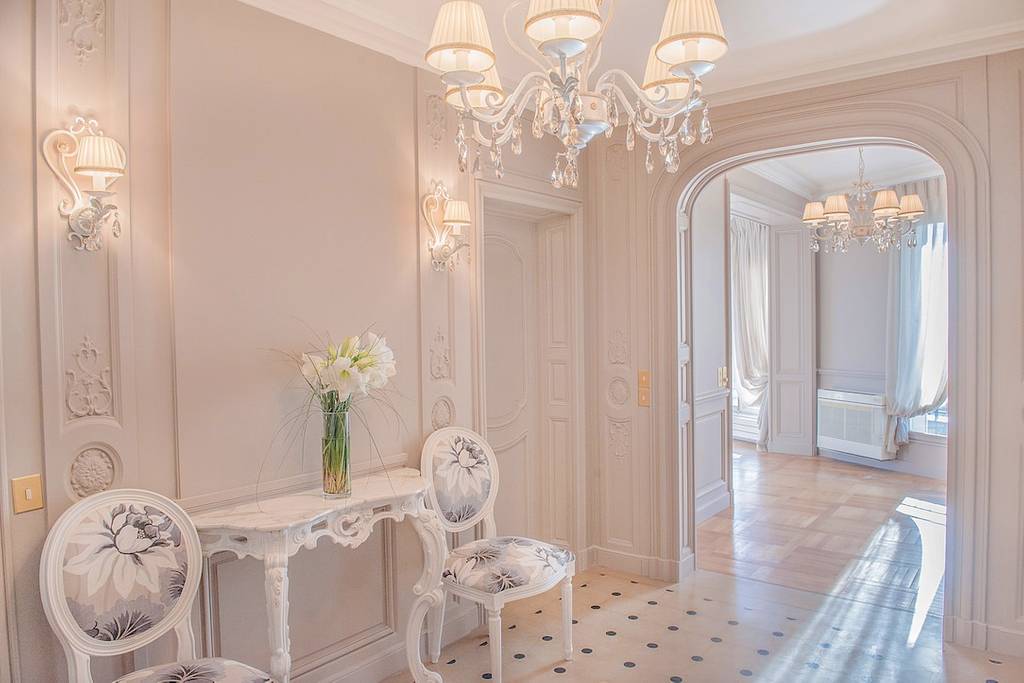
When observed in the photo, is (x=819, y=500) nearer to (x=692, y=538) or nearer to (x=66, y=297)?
(x=692, y=538)

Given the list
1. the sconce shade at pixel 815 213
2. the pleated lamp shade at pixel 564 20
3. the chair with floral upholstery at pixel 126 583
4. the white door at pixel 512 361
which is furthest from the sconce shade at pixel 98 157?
the sconce shade at pixel 815 213

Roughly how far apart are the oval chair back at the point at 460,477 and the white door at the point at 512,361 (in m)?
0.67

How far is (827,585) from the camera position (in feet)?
13.3

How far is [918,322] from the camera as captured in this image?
6.74 m

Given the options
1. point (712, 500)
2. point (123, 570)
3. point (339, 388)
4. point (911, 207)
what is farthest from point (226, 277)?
point (911, 207)

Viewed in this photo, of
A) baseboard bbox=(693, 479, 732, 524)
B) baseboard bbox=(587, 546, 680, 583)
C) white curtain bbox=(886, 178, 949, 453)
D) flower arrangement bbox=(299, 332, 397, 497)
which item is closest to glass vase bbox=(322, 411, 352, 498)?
flower arrangement bbox=(299, 332, 397, 497)

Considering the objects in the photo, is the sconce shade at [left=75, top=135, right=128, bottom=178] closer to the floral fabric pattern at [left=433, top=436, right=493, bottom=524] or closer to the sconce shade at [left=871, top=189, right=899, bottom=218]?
the floral fabric pattern at [left=433, top=436, right=493, bottom=524]

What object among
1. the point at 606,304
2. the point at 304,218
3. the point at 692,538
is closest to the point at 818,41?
the point at 606,304

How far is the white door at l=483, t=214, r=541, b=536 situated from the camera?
406cm

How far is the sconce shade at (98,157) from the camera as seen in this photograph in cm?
205

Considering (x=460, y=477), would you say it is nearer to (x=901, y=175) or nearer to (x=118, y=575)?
(x=118, y=575)

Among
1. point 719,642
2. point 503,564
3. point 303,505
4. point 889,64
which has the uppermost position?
point 889,64

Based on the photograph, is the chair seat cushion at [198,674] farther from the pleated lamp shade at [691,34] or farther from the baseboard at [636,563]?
the baseboard at [636,563]

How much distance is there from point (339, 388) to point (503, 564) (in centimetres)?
110
